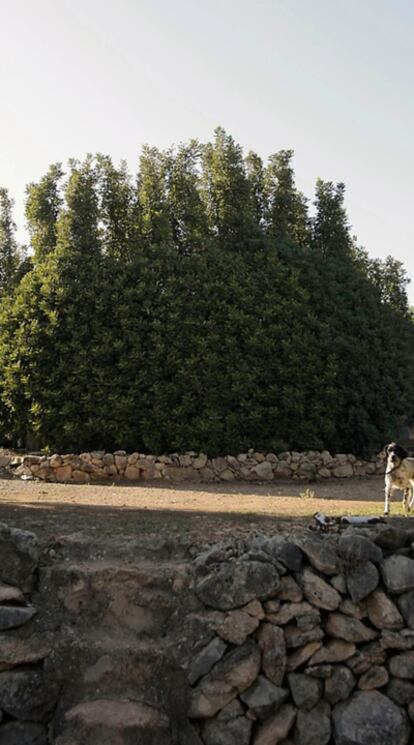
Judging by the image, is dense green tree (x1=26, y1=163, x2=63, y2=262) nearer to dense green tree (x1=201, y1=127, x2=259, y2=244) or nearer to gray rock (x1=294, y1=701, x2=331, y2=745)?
dense green tree (x1=201, y1=127, x2=259, y2=244)

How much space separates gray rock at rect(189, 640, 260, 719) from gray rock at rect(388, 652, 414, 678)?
4.69ft

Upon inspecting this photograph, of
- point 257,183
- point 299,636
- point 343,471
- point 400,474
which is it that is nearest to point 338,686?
point 299,636

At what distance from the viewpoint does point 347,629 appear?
266 inches

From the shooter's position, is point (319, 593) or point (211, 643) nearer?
point (211, 643)

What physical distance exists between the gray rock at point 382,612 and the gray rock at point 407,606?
0.06 meters

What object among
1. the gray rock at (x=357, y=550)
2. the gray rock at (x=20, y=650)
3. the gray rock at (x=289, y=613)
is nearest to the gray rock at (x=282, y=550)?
the gray rock at (x=289, y=613)

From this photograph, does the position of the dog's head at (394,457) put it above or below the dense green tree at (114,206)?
below

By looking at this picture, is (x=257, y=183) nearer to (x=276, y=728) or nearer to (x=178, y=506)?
(x=178, y=506)

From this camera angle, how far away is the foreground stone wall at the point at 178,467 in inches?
571

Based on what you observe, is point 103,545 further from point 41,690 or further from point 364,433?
point 364,433

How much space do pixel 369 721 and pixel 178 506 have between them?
4378 millimetres

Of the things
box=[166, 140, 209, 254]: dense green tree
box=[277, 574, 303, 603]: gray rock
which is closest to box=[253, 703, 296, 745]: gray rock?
box=[277, 574, 303, 603]: gray rock

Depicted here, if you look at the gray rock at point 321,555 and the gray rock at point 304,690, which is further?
the gray rock at point 321,555

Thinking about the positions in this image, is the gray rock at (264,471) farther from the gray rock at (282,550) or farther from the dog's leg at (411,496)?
the gray rock at (282,550)
